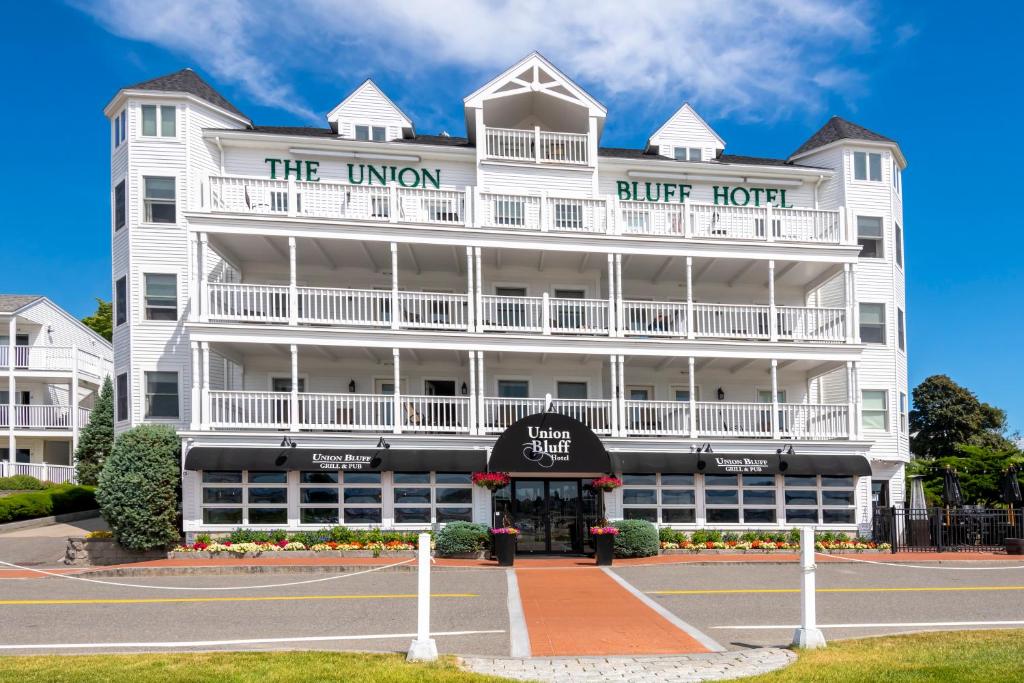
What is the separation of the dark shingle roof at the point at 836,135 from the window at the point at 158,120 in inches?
815

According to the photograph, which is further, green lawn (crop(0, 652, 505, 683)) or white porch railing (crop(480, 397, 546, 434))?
white porch railing (crop(480, 397, 546, 434))

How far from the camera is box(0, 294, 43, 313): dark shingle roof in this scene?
39.6m

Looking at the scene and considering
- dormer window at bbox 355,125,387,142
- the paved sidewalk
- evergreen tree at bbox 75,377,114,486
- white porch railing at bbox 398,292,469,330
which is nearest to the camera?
the paved sidewalk

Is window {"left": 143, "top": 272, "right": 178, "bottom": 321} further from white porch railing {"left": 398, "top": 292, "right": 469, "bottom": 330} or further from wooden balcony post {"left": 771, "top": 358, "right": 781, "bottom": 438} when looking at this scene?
wooden balcony post {"left": 771, "top": 358, "right": 781, "bottom": 438}

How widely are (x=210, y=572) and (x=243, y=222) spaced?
9.26m

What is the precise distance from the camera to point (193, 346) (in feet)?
76.1

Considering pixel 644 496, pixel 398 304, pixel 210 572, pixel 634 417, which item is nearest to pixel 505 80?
pixel 398 304

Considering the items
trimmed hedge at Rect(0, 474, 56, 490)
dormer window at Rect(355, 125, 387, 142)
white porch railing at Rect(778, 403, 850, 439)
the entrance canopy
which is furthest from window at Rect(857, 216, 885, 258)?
trimmed hedge at Rect(0, 474, 56, 490)

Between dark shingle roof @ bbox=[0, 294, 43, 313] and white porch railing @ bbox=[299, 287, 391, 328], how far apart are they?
69.7 feet

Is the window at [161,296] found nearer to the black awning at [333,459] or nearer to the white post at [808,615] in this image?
the black awning at [333,459]

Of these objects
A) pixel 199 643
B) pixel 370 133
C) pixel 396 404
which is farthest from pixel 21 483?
pixel 199 643

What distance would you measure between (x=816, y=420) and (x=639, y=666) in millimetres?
18025

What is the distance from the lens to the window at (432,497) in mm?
23625

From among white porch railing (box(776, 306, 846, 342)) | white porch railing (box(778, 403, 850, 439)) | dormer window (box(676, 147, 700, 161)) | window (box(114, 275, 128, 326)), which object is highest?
dormer window (box(676, 147, 700, 161))
